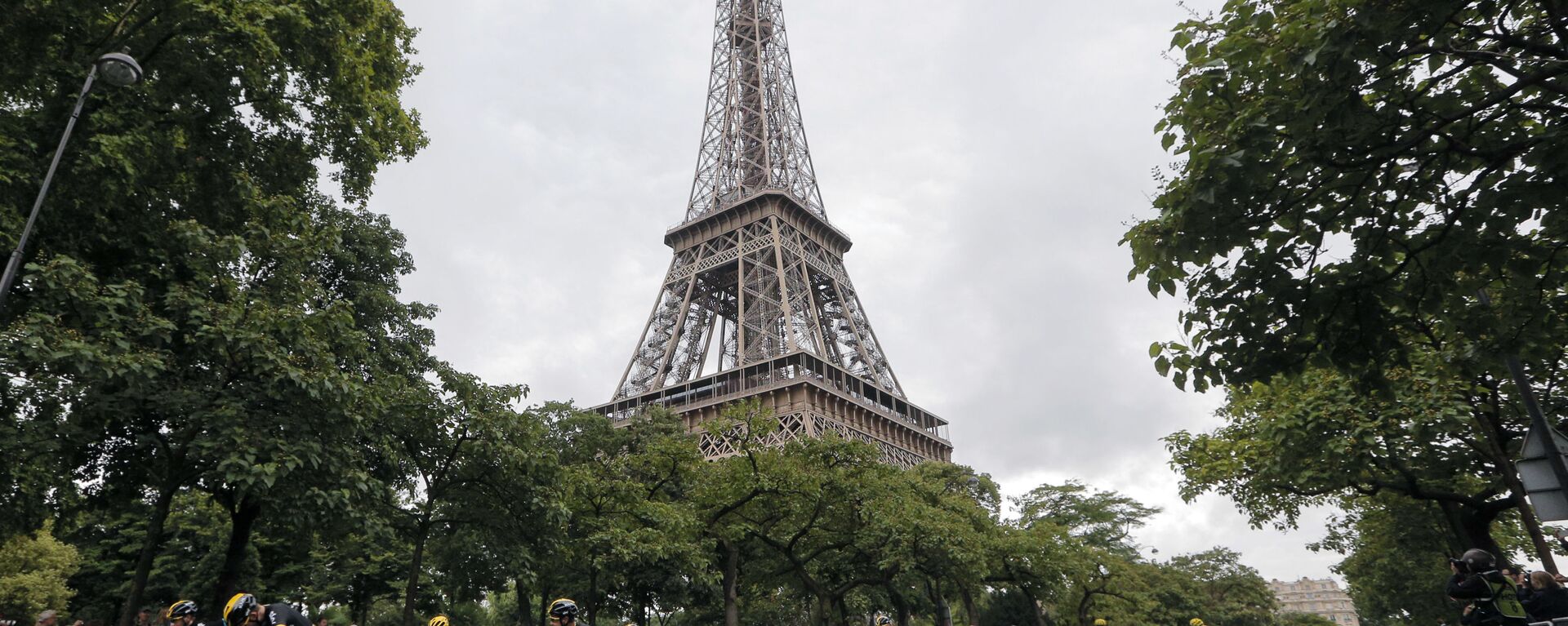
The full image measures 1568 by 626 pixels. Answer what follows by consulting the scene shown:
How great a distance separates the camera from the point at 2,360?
935 centimetres

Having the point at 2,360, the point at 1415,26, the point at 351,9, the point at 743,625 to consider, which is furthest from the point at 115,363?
the point at 743,625

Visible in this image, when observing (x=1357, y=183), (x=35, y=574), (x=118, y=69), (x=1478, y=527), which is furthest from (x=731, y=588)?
(x=35, y=574)

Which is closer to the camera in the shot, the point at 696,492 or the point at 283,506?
the point at 283,506

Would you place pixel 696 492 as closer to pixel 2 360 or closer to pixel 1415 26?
pixel 2 360

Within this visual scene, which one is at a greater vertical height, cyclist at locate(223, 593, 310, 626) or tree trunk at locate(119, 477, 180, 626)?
tree trunk at locate(119, 477, 180, 626)

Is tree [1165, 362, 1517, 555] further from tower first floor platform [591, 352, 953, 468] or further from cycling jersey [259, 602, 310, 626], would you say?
tower first floor platform [591, 352, 953, 468]

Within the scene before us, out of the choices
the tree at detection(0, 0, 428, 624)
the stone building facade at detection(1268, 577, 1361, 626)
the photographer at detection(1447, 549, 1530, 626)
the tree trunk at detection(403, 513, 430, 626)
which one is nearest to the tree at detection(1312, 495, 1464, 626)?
the photographer at detection(1447, 549, 1530, 626)

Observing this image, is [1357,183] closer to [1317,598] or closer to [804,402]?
[804,402]

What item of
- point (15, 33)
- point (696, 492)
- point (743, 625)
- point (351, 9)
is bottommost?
point (743, 625)

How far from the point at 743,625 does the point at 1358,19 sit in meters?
35.5

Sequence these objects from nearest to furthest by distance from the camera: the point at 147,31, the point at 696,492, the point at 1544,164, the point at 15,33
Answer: the point at 1544,164, the point at 15,33, the point at 147,31, the point at 696,492

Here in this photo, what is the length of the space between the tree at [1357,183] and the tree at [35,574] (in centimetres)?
3869

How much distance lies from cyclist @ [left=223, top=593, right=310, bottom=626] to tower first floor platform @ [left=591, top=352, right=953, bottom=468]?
1373 inches

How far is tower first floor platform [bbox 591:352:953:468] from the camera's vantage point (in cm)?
4638
